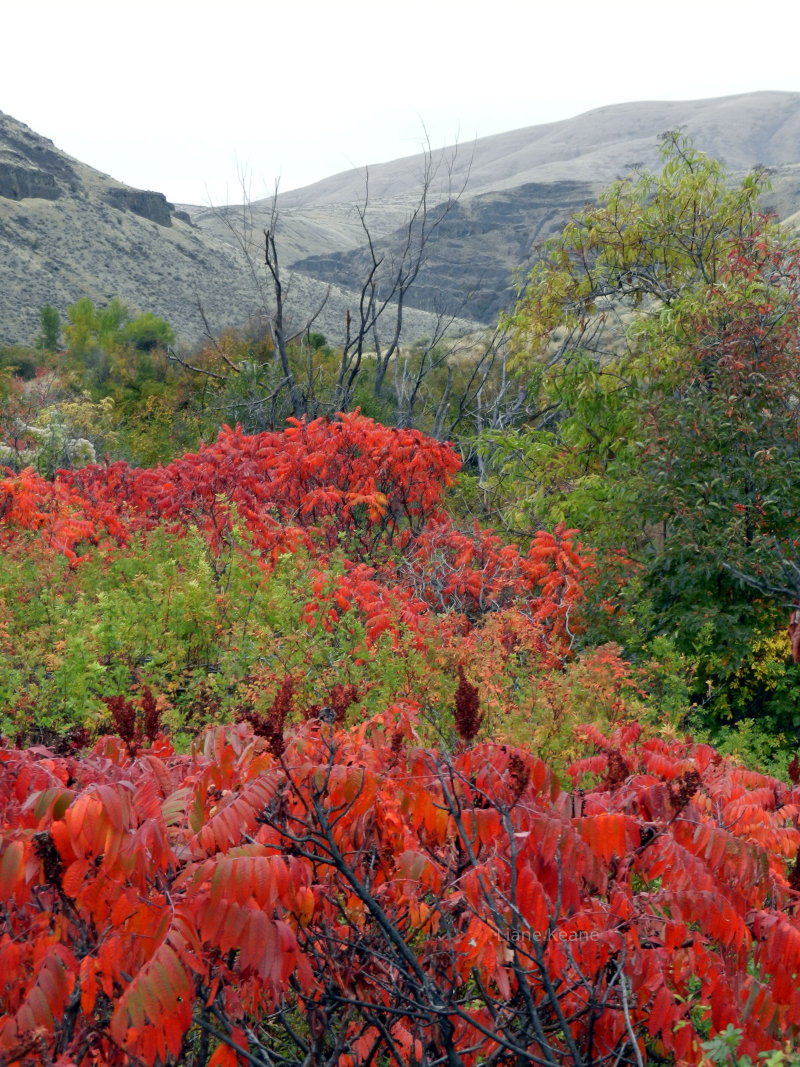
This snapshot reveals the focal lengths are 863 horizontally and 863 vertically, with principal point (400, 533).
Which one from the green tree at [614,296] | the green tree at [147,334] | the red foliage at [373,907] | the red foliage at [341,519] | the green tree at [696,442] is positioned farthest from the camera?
the green tree at [147,334]

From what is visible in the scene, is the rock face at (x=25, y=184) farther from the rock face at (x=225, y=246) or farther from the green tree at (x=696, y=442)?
the green tree at (x=696, y=442)

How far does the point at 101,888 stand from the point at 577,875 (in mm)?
1271

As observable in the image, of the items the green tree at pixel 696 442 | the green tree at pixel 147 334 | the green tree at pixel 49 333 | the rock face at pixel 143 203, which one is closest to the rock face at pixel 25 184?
the rock face at pixel 143 203

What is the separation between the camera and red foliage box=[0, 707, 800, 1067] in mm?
2008

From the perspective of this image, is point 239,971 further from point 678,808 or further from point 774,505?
point 774,505

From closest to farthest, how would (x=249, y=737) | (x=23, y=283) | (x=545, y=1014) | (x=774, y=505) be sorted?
(x=545, y=1014), (x=249, y=737), (x=774, y=505), (x=23, y=283)

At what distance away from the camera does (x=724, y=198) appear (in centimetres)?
1087

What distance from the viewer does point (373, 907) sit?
2156 mm

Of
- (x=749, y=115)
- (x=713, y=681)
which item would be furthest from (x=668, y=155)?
(x=749, y=115)

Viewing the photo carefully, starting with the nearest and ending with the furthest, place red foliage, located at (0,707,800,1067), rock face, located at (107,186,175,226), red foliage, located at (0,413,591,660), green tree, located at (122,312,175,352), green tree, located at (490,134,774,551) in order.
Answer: red foliage, located at (0,707,800,1067) → red foliage, located at (0,413,591,660) → green tree, located at (490,134,774,551) → green tree, located at (122,312,175,352) → rock face, located at (107,186,175,226)

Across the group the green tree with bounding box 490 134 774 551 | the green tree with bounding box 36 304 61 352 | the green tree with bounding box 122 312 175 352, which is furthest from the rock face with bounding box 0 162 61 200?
the green tree with bounding box 490 134 774 551

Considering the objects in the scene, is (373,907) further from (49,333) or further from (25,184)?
(25,184)

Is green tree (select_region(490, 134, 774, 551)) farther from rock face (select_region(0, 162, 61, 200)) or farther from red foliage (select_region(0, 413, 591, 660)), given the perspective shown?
rock face (select_region(0, 162, 61, 200))

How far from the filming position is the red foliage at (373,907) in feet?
6.59
